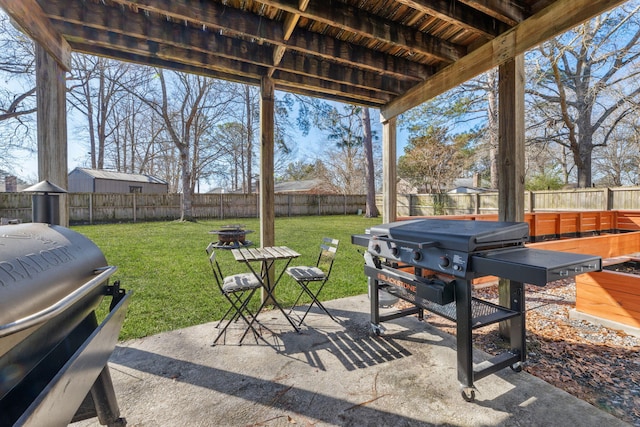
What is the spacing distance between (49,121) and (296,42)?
6.82 feet

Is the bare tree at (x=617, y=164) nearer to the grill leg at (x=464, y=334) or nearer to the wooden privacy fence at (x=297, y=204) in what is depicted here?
the wooden privacy fence at (x=297, y=204)

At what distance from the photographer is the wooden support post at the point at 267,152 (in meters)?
3.26

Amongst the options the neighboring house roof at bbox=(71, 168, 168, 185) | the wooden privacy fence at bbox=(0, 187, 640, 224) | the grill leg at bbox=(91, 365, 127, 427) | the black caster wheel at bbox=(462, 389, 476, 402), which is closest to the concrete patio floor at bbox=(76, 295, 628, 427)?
the black caster wheel at bbox=(462, 389, 476, 402)

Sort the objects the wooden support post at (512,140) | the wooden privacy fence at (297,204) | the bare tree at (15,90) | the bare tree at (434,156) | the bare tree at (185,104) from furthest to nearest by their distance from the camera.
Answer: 1. the bare tree at (434,156)
2. the bare tree at (185,104)
3. the wooden privacy fence at (297,204)
4. the bare tree at (15,90)
5. the wooden support post at (512,140)

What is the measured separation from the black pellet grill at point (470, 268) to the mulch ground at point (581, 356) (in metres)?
0.33

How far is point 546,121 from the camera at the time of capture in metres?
11.7

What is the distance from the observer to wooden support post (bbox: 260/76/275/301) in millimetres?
3256

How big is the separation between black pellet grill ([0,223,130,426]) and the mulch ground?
8.93 feet

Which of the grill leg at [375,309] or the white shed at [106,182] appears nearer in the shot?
the grill leg at [375,309]

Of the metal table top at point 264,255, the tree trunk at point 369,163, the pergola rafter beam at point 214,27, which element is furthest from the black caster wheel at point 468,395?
the tree trunk at point 369,163

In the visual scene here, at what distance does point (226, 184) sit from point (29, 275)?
26.6 metres

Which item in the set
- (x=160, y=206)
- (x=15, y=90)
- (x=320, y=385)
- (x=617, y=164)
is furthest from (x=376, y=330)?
(x=617, y=164)

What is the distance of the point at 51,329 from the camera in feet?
3.82

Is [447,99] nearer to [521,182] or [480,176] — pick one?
[521,182]
